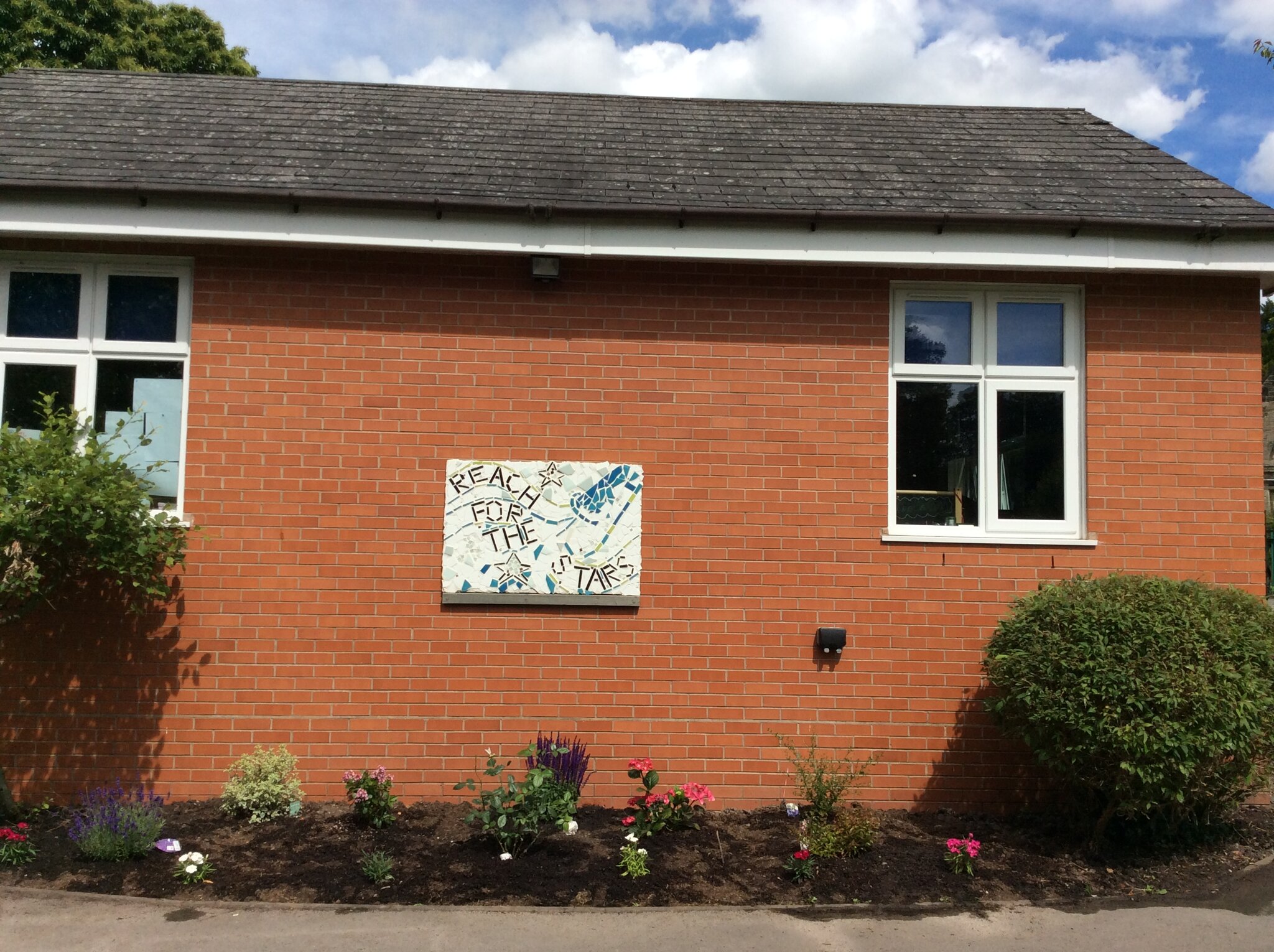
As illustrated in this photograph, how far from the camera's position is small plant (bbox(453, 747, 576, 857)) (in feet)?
17.2

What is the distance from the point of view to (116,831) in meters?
5.19

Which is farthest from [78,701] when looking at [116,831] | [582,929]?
[582,929]

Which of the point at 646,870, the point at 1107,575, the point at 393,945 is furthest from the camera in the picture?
the point at 1107,575

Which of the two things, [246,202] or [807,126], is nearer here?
[246,202]

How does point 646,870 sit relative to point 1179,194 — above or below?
below

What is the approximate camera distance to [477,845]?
212 inches

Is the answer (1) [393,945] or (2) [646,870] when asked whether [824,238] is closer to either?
(2) [646,870]

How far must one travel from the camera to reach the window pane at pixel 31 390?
6203mm

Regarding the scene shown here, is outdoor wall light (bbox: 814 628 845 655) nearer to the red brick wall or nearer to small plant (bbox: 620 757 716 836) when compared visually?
the red brick wall

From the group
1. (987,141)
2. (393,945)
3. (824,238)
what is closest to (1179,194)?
(987,141)

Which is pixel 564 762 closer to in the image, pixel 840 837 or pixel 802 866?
pixel 802 866

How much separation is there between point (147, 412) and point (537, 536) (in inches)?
106

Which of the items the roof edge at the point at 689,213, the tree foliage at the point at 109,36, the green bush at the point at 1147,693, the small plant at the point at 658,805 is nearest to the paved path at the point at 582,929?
the green bush at the point at 1147,693

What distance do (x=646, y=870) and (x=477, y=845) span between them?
1.01 metres
